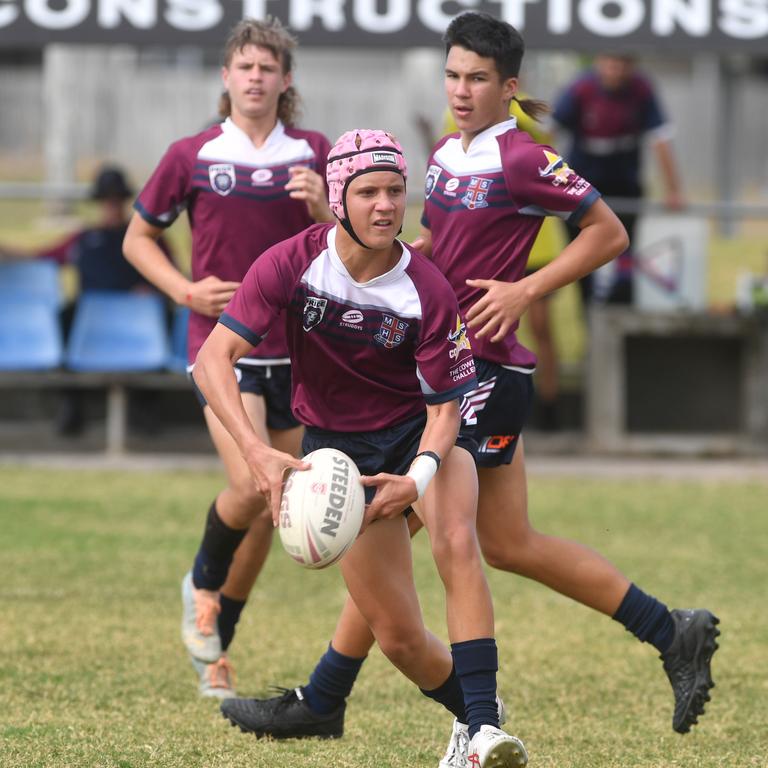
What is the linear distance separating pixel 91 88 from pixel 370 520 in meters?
10.7

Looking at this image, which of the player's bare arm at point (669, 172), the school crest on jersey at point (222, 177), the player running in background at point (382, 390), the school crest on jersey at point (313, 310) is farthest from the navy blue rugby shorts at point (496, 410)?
the player's bare arm at point (669, 172)

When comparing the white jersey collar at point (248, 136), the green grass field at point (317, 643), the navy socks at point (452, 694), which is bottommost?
the green grass field at point (317, 643)

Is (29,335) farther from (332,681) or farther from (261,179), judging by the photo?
(332,681)

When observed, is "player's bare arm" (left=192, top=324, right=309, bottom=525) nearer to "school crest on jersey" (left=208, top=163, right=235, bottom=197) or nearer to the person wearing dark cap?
"school crest on jersey" (left=208, top=163, right=235, bottom=197)

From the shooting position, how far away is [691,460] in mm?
11383

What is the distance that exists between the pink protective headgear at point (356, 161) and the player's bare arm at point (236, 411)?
1.52 ft

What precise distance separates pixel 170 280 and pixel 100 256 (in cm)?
594

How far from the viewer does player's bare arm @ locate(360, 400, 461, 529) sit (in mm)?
4406

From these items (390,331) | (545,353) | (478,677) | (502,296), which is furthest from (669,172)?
(478,677)

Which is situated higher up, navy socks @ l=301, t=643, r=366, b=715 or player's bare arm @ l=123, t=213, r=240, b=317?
player's bare arm @ l=123, t=213, r=240, b=317

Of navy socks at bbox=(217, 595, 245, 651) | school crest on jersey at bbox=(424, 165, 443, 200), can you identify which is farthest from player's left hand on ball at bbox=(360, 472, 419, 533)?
navy socks at bbox=(217, 595, 245, 651)

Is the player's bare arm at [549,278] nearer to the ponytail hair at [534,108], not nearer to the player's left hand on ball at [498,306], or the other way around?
the player's left hand on ball at [498,306]

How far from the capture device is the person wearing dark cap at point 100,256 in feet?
37.8

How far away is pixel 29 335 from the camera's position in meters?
11.5
